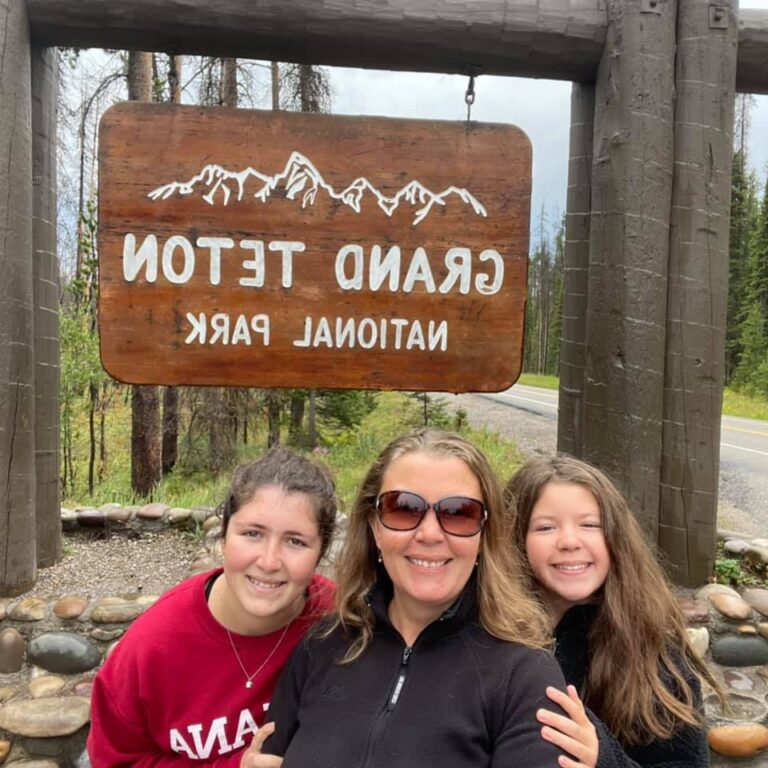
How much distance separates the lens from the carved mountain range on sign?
248 cm

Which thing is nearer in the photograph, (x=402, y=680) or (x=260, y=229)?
(x=402, y=680)

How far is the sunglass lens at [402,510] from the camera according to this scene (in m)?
1.51

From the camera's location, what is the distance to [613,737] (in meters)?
1.54

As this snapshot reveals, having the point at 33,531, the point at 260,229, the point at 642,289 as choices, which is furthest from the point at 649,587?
the point at 33,531

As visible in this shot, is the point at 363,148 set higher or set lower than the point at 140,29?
lower

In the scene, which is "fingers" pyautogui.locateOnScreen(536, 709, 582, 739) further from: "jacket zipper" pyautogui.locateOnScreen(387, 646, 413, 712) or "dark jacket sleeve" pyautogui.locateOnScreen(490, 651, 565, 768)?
"jacket zipper" pyautogui.locateOnScreen(387, 646, 413, 712)

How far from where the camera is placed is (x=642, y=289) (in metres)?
2.57

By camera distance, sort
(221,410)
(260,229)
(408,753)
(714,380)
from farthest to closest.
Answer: (221,410) < (714,380) < (260,229) < (408,753)

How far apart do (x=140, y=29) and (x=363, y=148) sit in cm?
93

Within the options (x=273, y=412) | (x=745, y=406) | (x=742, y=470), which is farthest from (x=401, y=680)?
(x=745, y=406)

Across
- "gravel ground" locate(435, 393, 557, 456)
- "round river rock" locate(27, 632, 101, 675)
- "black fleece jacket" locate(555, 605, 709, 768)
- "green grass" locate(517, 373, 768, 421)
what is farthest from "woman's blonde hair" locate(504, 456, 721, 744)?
"green grass" locate(517, 373, 768, 421)

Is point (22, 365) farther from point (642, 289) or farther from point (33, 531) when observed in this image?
point (642, 289)

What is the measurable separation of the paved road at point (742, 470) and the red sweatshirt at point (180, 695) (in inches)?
193

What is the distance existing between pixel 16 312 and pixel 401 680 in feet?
6.73
